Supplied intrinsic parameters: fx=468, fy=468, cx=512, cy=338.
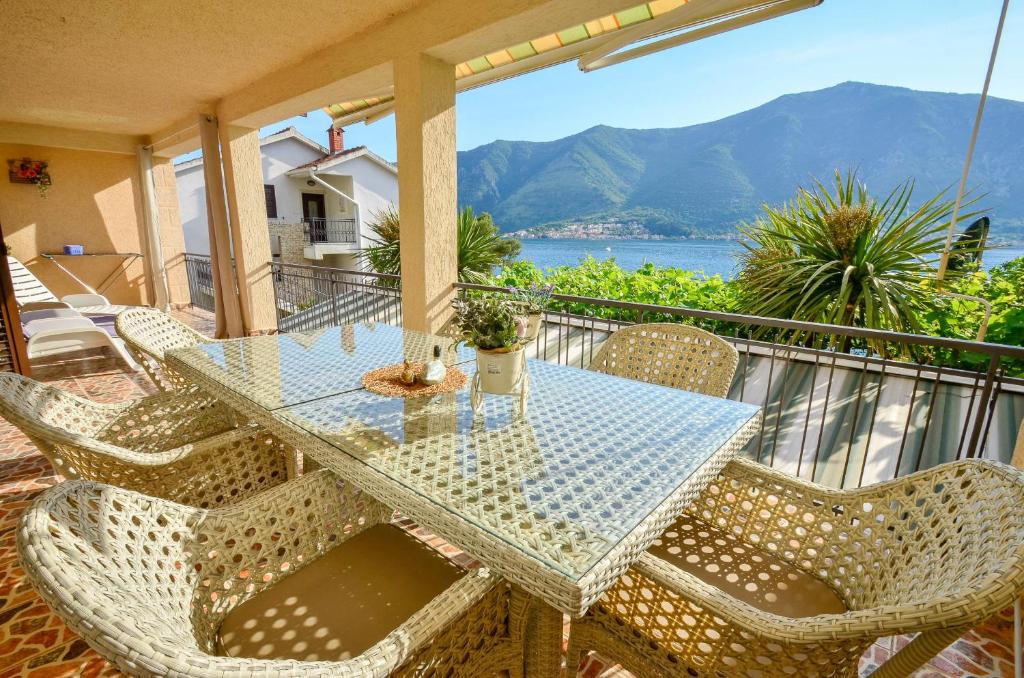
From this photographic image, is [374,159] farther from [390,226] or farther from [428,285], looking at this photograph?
[428,285]

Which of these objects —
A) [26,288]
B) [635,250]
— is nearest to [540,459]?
[26,288]

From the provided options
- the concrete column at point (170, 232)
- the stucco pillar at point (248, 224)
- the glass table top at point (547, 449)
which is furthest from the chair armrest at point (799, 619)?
the concrete column at point (170, 232)

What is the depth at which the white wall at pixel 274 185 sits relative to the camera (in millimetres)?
14047

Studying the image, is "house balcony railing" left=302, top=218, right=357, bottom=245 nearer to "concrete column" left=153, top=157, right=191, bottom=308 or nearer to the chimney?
the chimney

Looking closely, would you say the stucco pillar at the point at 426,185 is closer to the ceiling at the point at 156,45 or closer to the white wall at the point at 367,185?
the ceiling at the point at 156,45

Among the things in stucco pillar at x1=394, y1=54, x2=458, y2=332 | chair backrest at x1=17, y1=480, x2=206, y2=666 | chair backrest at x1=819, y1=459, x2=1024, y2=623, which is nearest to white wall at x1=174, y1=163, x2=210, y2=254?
stucco pillar at x1=394, y1=54, x2=458, y2=332

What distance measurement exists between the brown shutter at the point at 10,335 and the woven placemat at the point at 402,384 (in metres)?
3.46

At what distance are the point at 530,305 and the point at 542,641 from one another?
3.01ft

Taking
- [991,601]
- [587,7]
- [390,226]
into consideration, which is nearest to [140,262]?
[390,226]

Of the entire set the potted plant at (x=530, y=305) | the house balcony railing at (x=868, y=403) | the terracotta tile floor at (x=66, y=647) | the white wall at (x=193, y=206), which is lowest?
the terracotta tile floor at (x=66, y=647)

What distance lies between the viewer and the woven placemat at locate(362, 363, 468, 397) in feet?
5.41

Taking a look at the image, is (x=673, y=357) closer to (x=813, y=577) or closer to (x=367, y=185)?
(x=813, y=577)

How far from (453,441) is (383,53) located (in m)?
3.07

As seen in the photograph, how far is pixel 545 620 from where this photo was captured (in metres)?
1.09
